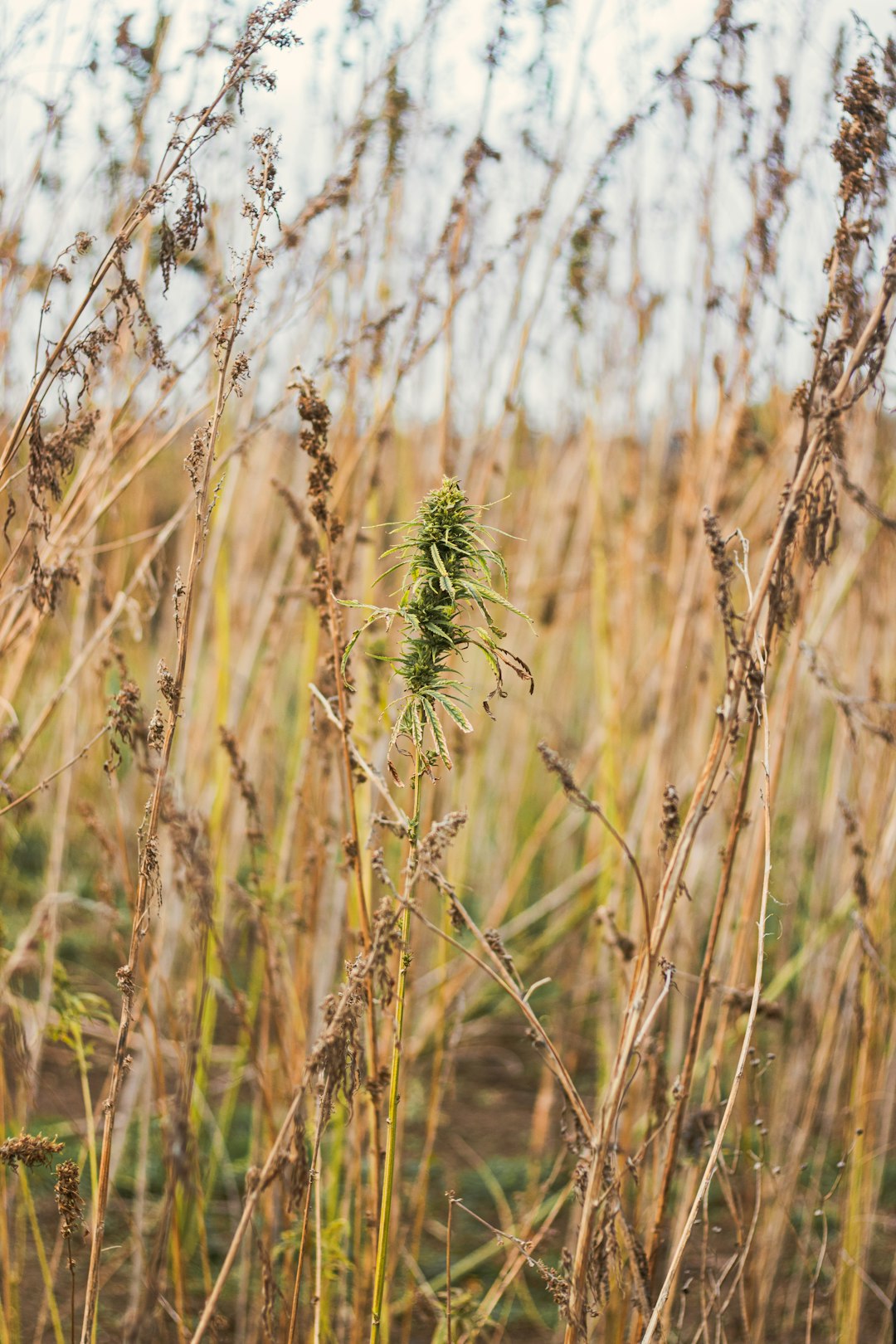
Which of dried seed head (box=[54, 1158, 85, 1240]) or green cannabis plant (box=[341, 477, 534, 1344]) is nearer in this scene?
green cannabis plant (box=[341, 477, 534, 1344])

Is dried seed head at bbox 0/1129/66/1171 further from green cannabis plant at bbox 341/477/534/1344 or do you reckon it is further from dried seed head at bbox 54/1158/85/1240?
green cannabis plant at bbox 341/477/534/1344

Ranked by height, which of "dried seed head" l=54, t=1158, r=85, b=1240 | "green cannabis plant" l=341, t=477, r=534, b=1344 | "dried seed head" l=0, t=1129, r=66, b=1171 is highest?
"green cannabis plant" l=341, t=477, r=534, b=1344

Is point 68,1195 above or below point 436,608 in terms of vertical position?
below

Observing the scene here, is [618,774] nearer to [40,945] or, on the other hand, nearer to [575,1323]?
[575,1323]

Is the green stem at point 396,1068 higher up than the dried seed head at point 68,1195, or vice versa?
the green stem at point 396,1068

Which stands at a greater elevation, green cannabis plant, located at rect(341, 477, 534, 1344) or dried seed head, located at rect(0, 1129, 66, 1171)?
green cannabis plant, located at rect(341, 477, 534, 1344)

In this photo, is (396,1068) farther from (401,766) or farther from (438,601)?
(401,766)

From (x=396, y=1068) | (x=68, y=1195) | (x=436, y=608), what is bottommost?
(x=68, y=1195)

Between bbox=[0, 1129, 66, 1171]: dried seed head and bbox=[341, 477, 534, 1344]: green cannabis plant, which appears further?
bbox=[0, 1129, 66, 1171]: dried seed head

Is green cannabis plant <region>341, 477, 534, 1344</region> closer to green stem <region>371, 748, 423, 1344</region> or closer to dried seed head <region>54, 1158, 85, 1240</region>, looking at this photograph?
green stem <region>371, 748, 423, 1344</region>

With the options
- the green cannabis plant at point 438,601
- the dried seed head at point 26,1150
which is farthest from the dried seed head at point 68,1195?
the green cannabis plant at point 438,601

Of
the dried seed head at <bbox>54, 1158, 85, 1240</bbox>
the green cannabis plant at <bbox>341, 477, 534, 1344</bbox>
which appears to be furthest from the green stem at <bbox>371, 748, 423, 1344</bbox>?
the dried seed head at <bbox>54, 1158, 85, 1240</bbox>

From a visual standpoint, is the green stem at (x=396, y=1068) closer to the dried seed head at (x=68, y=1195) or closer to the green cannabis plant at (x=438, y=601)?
the green cannabis plant at (x=438, y=601)

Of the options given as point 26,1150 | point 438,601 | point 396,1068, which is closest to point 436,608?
point 438,601
